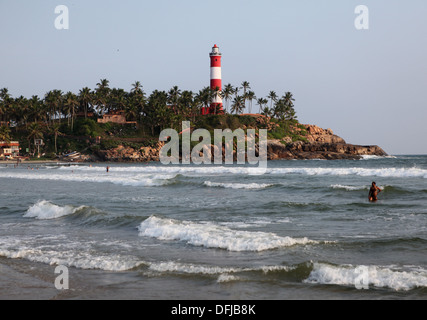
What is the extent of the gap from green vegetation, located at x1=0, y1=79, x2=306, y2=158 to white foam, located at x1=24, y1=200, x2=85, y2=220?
78258 mm

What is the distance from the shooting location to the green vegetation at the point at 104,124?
10062 cm

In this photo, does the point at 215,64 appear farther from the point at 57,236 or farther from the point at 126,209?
the point at 57,236

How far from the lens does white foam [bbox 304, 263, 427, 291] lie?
9.09 meters

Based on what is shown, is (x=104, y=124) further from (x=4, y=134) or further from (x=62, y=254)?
(x=62, y=254)

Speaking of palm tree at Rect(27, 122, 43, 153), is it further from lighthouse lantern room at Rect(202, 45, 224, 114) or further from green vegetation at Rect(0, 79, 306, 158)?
lighthouse lantern room at Rect(202, 45, 224, 114)

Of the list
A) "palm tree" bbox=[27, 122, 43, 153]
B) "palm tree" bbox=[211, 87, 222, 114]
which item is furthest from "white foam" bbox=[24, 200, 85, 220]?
"palm tree" bbox=[211, 87, 222, 114]

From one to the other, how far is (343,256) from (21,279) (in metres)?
7.58

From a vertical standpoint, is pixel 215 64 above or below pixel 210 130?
above

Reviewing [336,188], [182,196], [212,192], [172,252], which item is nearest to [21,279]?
[172,252]

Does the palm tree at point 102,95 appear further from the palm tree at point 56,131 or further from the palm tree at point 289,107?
the palm tree at point 289,107

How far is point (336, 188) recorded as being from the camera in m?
30.0

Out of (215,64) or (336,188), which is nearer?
(336,188)

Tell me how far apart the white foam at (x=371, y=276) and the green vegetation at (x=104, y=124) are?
91.2 meters
